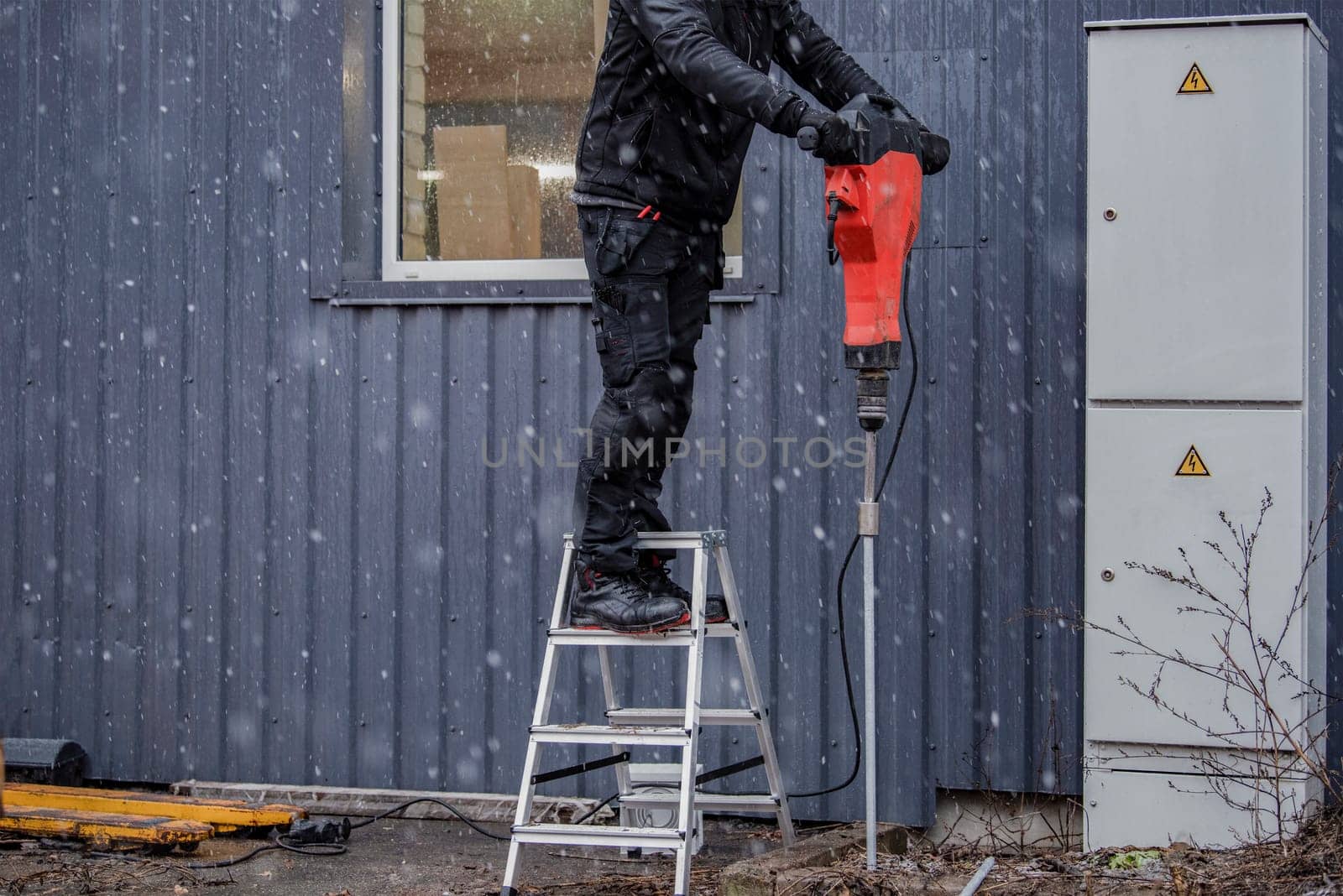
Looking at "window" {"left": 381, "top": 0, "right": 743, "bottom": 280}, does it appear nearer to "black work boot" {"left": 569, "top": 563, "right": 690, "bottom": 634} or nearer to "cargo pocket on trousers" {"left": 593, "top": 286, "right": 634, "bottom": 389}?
"cargo pocket on trousers" {"left": 593, "top": 286, "right": 634, "bottom": 389}

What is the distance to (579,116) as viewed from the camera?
18.0ft

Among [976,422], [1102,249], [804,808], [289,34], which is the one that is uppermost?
[289,34]

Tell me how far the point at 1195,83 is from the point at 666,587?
2.10 meters

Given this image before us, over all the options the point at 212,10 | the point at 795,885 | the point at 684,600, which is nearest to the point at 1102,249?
the point at 684,600

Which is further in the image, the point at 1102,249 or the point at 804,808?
the point at 804,808

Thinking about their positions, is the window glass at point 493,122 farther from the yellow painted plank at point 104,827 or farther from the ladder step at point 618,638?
the yellow painted plank at point 104,827

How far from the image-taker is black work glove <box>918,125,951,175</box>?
3.97 meters

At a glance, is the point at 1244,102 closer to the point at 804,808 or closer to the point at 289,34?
the point at 804,808

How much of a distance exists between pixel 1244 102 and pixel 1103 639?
1.60 meters

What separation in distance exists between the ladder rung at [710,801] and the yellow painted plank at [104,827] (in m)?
1.48

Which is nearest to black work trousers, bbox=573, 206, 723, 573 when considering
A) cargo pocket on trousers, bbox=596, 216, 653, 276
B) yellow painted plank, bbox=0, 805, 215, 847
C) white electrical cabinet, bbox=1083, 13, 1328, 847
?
cargo pocket on trousers, bbox=596, 216, 653, 276

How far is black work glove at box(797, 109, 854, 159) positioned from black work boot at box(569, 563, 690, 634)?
1277 mm

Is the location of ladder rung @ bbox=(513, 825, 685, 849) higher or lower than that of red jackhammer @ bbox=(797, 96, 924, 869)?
lower
